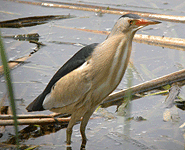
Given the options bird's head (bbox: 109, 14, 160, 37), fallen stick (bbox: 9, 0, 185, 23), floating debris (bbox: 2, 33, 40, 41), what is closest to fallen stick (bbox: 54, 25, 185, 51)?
fallen stick (bbox: 9, 0, 185, 23)

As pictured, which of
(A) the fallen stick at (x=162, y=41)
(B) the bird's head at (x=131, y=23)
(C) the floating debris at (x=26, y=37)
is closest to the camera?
(B) the bird's head at (x=131, y=23)

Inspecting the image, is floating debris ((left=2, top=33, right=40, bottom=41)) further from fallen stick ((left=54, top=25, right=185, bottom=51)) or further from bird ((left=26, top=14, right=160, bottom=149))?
bird ((left=26, top=14, right=160, bottom=149))

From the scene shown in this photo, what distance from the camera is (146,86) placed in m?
2.61

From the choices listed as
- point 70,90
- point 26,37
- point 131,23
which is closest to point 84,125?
point 70,90

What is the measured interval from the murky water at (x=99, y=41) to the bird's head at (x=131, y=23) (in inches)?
28.4

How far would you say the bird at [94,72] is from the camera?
171 cm

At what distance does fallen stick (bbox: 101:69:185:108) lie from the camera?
2504 mm

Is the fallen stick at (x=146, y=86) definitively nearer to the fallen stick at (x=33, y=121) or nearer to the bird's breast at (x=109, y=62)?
the fallen stick at (x=33, y=121)

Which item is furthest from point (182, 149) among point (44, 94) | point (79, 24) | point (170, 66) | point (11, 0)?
point (11, 0)

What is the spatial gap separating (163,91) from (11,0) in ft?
9.32

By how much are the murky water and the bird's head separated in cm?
72

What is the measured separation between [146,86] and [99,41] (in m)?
1.22

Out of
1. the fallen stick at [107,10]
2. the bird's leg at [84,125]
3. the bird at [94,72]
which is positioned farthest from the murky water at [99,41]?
the bird at [94,72]

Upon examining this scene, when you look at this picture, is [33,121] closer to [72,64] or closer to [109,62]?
[72,64]
